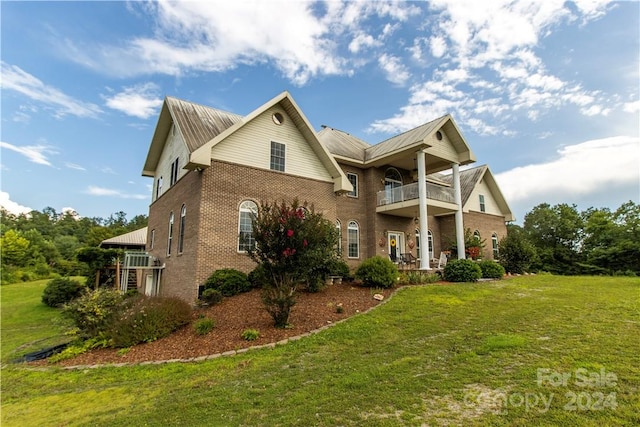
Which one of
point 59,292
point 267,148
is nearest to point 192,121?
point 267,148

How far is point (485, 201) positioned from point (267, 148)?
18.8 meters

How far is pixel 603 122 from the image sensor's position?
47.1 feet

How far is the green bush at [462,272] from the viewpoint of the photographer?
48.0ft

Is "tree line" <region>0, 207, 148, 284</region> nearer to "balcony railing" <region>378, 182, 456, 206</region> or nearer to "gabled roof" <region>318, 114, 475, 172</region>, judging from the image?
"gabled roof" <region>318, 114, 475, 172</region>

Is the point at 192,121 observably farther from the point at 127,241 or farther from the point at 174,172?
the point at 127,241

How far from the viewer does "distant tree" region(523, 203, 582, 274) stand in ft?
94.1

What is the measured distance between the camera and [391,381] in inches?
186

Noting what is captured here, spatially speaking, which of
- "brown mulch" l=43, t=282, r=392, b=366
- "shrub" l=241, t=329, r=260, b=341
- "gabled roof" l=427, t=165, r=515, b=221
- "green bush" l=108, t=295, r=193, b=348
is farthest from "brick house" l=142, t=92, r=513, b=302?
"shrub" l=241, t=329, r=260, b=341

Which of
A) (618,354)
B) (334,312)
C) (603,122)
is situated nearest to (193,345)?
(334,312)

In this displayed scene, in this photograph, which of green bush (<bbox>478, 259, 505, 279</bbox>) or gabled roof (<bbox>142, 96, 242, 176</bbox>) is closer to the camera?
gabled roof (<bbox>142, 96, 242, 176</bbox>)

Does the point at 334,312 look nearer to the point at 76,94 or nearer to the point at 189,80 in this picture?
the point at 189,80

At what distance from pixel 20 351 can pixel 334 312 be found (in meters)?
9.68

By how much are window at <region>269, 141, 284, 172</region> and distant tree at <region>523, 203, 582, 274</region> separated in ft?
83.8

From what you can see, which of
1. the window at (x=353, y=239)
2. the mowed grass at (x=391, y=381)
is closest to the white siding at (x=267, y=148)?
the window at (x=353, y=239)
